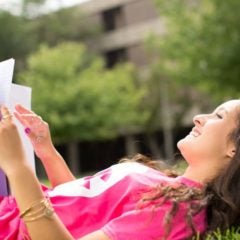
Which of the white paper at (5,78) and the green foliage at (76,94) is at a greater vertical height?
the white paper at (5,78)

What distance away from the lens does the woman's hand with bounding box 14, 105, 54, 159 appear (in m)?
2.29

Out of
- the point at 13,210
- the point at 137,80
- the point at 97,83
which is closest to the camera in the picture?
the point at 13,210

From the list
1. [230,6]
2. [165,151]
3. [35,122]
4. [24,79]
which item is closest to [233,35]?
[230,6]

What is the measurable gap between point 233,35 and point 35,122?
12.5 metres

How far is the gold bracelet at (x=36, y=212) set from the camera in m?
1.72

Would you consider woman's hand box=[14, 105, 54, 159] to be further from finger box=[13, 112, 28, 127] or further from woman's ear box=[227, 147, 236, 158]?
woman's ear box=[227, 147, 236, 158]

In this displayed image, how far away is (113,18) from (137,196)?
108 feet

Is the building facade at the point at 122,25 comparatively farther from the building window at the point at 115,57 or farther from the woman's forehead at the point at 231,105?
the woman's forehead at the point at 231,105

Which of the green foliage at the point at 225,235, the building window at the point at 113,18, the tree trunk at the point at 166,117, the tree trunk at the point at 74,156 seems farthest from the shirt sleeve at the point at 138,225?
the tree trunk at the point at 74,156

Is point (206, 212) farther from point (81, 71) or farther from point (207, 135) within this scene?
point (81, 71)

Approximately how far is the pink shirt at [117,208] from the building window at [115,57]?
31812 millimetres

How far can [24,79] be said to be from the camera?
27875mm

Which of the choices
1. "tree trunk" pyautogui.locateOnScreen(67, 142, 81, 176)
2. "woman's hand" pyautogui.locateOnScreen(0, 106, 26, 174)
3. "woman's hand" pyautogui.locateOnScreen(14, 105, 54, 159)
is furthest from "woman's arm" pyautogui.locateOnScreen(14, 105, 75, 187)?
"tree trunk" pyautogui.locateOnScreen(67, 142, 81, 176)

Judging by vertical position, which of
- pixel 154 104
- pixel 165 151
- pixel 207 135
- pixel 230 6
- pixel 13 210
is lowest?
pixel 165 151
